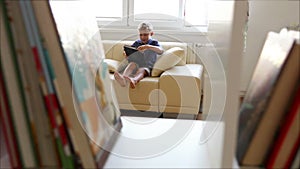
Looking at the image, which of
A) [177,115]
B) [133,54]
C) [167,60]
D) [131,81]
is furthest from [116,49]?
[177,115]

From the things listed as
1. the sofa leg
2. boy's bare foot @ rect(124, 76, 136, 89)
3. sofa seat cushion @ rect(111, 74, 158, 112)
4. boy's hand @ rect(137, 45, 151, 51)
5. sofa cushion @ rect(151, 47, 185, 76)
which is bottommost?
the sofa leg

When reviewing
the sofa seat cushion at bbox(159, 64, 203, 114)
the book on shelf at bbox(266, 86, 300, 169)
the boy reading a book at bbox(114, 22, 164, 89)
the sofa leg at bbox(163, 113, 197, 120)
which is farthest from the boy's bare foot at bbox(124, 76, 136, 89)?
the book on shelf at bbox(266, 86, 300, 169)

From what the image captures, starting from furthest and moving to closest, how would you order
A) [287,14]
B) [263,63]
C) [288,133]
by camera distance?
[287,14] → [263,63] → [288,133]

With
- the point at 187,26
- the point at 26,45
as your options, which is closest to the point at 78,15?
the point at 26,45

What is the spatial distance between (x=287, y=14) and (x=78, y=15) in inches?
125

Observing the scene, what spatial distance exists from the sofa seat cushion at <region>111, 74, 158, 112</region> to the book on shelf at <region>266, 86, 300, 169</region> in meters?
2.57

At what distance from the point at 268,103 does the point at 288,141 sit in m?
0.08

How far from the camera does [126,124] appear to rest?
1050mm

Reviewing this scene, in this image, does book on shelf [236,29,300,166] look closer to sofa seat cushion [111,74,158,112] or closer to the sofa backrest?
sofa seat cushion [111,74,158,112]

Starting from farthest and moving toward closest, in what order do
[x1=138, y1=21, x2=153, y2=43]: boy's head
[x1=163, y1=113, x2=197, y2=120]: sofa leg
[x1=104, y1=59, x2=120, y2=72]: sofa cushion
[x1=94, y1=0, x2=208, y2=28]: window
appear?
1. [x1=94, y1=0, x2=208, y2=28]: window
2. [x1=138, y1=21, x2=153, y2=43]: boy's head
3. [x1=104, y1=59, x2=120, y2=72]: sofa cushion
4. [x1=163, y1=113, x2=197, y2=120]: sofa leg

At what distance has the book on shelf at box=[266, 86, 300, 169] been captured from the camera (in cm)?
65

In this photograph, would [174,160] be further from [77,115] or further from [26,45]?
[26,45]

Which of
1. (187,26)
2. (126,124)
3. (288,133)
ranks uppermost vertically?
(288,133)

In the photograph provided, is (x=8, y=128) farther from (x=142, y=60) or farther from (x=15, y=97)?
(x=142, y=60)
